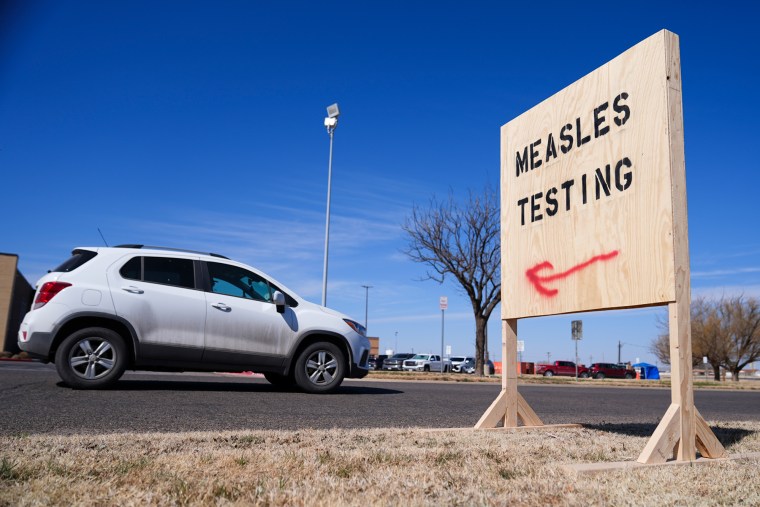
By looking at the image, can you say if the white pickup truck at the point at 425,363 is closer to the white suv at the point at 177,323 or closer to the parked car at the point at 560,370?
the parked car at the point at 560,370

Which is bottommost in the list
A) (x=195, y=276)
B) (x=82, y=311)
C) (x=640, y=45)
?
(x=82, y=311)

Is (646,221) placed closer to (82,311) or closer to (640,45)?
(640,45)

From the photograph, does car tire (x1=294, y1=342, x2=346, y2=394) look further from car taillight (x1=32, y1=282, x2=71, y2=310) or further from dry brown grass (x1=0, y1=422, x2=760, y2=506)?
dry brown grass (x1=0, y1=422, x2=760, y2=506)

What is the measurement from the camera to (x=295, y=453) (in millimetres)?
3512

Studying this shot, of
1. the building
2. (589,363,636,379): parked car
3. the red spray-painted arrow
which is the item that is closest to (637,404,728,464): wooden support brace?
the red spray-painted arrow

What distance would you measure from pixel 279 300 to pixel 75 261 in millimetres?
2639

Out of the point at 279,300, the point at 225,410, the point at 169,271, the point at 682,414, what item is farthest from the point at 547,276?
the point at 169,271

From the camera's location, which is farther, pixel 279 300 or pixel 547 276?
pixel 279 300

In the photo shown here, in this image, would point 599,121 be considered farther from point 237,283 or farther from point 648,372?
point 648,372

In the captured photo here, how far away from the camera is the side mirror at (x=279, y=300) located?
8.32m

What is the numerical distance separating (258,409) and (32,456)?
318 centimetres

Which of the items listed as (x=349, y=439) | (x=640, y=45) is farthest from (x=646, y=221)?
(x=349, y=439)

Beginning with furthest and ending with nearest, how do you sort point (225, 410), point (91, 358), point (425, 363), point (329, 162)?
point (425, 363)
point (329, 162)
point (91, 358)
point (225, 410)

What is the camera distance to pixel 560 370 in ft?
178
